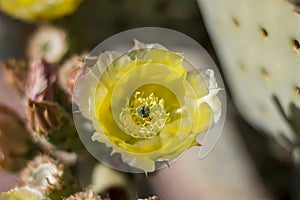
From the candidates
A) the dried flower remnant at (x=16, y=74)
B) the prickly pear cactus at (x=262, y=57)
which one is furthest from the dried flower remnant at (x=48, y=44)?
the prickly pear cactus at (x=262, y=57)

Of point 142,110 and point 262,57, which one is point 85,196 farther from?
point 262,57

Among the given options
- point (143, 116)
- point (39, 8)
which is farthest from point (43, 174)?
point (39, 8)

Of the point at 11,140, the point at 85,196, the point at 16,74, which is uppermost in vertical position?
the point at 16,74

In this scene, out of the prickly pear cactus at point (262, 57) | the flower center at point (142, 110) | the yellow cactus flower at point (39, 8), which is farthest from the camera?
the yellow cactus flower at point (39, 8)

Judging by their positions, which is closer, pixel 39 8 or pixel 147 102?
pixel 147 102

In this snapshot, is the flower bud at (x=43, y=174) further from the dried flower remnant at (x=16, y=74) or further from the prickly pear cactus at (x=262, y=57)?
the prickly pear cactus at (x=262, y=57)

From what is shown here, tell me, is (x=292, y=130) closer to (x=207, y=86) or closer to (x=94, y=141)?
(x=207, y=86)

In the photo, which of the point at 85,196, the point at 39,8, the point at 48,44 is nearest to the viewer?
the point at 85,196
